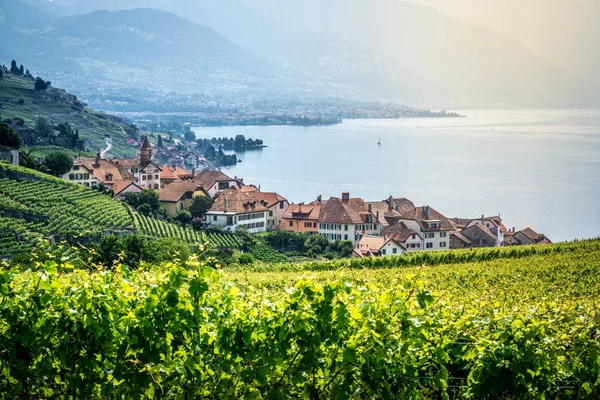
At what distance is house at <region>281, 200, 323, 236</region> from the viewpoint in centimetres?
5322

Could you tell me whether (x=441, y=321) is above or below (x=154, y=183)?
above

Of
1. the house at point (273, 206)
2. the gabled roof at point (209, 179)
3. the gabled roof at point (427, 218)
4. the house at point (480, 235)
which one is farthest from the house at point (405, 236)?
the gabled roof at point (209, 179)

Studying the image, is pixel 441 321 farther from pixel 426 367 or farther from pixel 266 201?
pixel 266 201

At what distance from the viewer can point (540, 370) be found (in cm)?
772

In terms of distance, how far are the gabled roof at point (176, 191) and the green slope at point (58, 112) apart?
38.5 metres

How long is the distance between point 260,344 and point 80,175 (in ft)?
176

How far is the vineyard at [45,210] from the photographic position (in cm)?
3437

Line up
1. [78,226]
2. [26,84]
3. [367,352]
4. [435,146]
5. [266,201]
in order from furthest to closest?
[435,146], [26,84], [266,201], [78,226], [367,352]

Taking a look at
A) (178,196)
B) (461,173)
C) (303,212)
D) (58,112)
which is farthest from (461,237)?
(58,112)

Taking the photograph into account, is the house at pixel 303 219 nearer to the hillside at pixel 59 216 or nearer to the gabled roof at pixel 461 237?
the hillside at pixel 59 216

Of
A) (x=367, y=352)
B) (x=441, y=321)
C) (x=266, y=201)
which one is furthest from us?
(x=266, y=201)

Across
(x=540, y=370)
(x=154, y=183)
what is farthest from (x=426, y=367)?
(x=154, y=183)

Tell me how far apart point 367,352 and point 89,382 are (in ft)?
9.10

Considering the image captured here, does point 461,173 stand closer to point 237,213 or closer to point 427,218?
point 427,218
